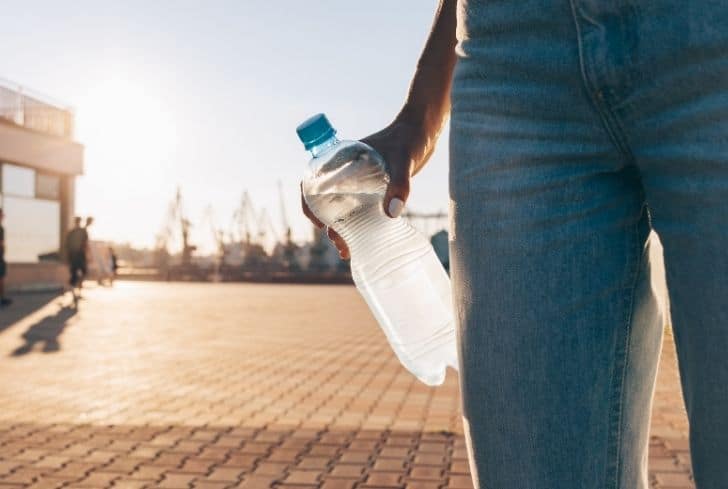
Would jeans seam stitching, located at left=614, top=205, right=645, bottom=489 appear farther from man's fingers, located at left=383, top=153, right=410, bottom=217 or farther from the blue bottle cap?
the blue bottle cap

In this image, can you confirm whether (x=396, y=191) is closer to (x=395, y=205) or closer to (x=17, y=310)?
(x=395, y=205)

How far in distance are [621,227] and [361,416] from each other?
4.46 metres

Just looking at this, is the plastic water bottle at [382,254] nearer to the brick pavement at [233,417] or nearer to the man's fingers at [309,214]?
the man's fingers at [309,214]

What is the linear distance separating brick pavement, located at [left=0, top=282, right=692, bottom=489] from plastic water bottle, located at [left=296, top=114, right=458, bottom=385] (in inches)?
28.4

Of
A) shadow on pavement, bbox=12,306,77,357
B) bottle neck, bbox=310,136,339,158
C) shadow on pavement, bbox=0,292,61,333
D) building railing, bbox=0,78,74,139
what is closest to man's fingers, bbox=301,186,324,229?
bottle neck, bbox=310,136,339,158

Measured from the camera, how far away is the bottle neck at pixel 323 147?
1712 millimetres

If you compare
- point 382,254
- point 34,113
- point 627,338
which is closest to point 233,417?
point 382,254

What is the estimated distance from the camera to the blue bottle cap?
1.69m

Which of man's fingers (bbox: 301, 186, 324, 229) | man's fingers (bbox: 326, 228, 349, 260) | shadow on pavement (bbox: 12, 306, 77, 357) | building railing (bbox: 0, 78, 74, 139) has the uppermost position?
building railing (bbox: 0, 78, 74, 139)

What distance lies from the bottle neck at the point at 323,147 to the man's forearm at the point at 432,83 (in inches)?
8.0

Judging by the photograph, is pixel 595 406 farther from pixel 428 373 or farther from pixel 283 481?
pixel 283 481

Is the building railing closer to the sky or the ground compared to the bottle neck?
closer to the sky

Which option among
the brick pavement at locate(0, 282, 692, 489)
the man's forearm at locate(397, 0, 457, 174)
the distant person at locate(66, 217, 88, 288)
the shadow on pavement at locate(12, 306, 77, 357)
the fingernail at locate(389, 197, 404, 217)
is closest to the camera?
the fingernail at locate(389, 197, 404, 217)

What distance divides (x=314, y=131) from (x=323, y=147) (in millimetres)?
49
